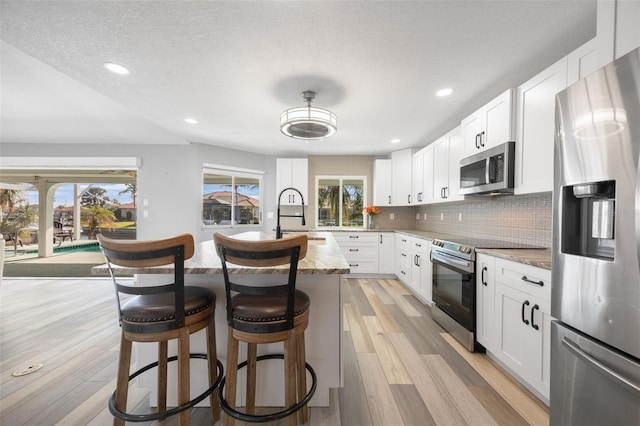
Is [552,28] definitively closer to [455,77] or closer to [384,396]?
[455,77]

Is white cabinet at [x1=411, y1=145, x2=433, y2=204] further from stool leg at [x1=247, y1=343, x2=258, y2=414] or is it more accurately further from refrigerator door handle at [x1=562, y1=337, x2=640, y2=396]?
stool leg at [x1=247, y1=343, x2=258, y2=414]

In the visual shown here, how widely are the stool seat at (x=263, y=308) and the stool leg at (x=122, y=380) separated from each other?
1.81 ft

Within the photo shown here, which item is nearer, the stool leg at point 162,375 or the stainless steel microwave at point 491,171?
the stool leg at point 162,375

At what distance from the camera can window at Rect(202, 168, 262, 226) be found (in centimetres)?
481

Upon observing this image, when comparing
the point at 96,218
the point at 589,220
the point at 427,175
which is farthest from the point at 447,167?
the point at 96,218

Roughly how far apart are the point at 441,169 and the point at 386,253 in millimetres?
1832

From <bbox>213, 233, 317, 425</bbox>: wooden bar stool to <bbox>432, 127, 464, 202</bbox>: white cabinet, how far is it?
8.40 ft

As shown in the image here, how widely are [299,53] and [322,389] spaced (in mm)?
2307

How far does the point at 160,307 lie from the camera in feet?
3.82

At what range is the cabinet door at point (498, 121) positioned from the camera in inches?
81.6

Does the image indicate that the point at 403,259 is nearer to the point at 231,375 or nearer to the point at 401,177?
the point at 401,177

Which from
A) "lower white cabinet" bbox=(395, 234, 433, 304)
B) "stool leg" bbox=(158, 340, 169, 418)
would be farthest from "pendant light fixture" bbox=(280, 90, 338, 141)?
"lower white cabinet" bbox=(395, 234, 433, 304)

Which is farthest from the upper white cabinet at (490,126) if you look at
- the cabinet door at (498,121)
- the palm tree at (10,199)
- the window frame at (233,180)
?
the palm tree at (10,199)

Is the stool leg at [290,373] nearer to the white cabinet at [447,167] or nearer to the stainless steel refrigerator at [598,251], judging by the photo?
the stainless steel refrigerator at [598,251]
